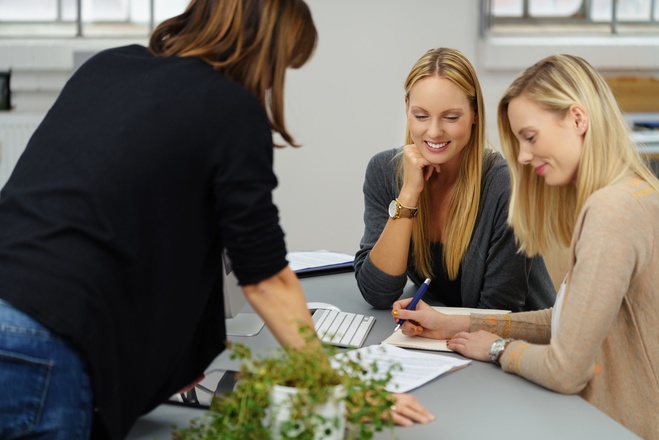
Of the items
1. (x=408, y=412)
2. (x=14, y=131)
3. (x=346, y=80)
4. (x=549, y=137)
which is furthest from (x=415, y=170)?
(x=14, y=131)

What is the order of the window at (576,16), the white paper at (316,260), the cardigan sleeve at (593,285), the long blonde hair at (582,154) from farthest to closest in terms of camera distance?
the window at (576,16) → the white paper at (316,260) → the long blonde hair at (582,154) → the cardigan sleeve at (593,285)

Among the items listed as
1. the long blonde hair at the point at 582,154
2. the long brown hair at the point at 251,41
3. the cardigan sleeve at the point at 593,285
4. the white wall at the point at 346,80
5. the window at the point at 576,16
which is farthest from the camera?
the window at the point at 576,16

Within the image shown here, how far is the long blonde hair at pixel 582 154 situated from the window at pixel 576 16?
3.08 meters

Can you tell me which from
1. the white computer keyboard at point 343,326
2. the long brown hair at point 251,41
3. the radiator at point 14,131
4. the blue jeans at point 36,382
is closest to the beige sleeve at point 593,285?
the white computer keyboard at point 343,326

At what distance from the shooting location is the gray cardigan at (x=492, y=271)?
7.04ft

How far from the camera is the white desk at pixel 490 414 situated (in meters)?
1.36

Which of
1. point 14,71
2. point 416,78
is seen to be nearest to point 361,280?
point 416,78

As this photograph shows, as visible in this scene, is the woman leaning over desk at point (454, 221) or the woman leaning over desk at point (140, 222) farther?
the woman leaning over desk at point (454, 221)

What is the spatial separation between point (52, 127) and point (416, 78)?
1172mm

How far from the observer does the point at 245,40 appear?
52.3 inches

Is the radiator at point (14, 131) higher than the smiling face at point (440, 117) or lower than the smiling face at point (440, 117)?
lower

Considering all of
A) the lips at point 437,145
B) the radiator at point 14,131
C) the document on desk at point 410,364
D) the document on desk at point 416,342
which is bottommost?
the document on desk at point 416,342

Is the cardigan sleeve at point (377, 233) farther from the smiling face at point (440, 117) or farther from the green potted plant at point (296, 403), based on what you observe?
the green potted plant at point (296, 403)

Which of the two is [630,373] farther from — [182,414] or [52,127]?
[52,127]
